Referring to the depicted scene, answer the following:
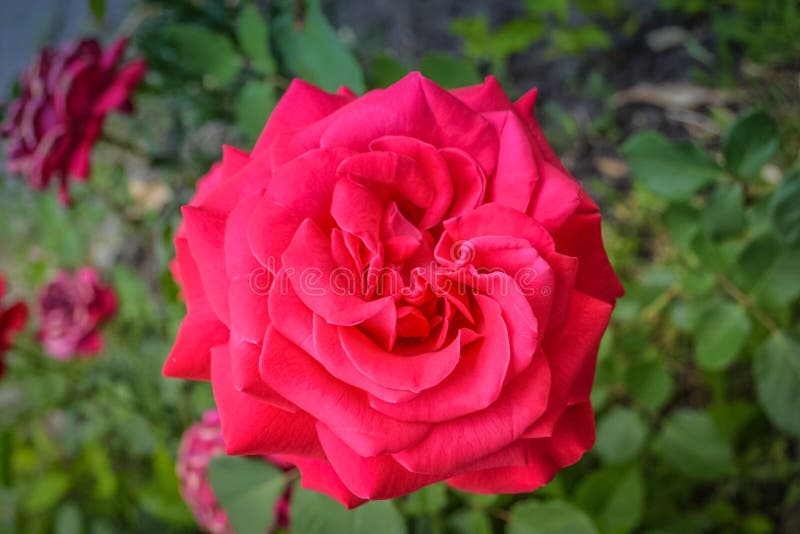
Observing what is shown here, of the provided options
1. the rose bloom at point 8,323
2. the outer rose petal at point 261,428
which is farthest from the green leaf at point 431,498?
the rose bloom at point 8,323

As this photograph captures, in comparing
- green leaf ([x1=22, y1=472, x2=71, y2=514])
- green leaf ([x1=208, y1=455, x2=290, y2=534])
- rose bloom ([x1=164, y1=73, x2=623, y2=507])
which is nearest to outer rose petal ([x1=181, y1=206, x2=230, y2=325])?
rose bloom ([x1=164, y1=73, x2=623, y2=507])

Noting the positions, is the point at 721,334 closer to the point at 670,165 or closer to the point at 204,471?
the point at 670,165

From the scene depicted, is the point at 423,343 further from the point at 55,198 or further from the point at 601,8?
the point at 601,8

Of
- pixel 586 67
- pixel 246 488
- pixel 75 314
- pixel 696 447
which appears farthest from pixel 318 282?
pixel 586 67

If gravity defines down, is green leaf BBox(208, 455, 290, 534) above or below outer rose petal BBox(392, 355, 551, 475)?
below

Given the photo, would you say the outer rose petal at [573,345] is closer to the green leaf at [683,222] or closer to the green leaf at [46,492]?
the green leaf at [683,222]

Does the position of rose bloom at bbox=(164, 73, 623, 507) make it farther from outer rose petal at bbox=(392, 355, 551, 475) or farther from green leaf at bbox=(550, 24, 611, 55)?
green leaf at bbox=(550, 24, 611, 55)

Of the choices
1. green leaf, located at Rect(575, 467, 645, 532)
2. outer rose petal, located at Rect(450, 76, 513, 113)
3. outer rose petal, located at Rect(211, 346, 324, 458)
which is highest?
outer rose petal, located at Rect(450, 76, 513, 113)

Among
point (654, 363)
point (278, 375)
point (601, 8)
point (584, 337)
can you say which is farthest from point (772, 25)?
point (278, 375)
